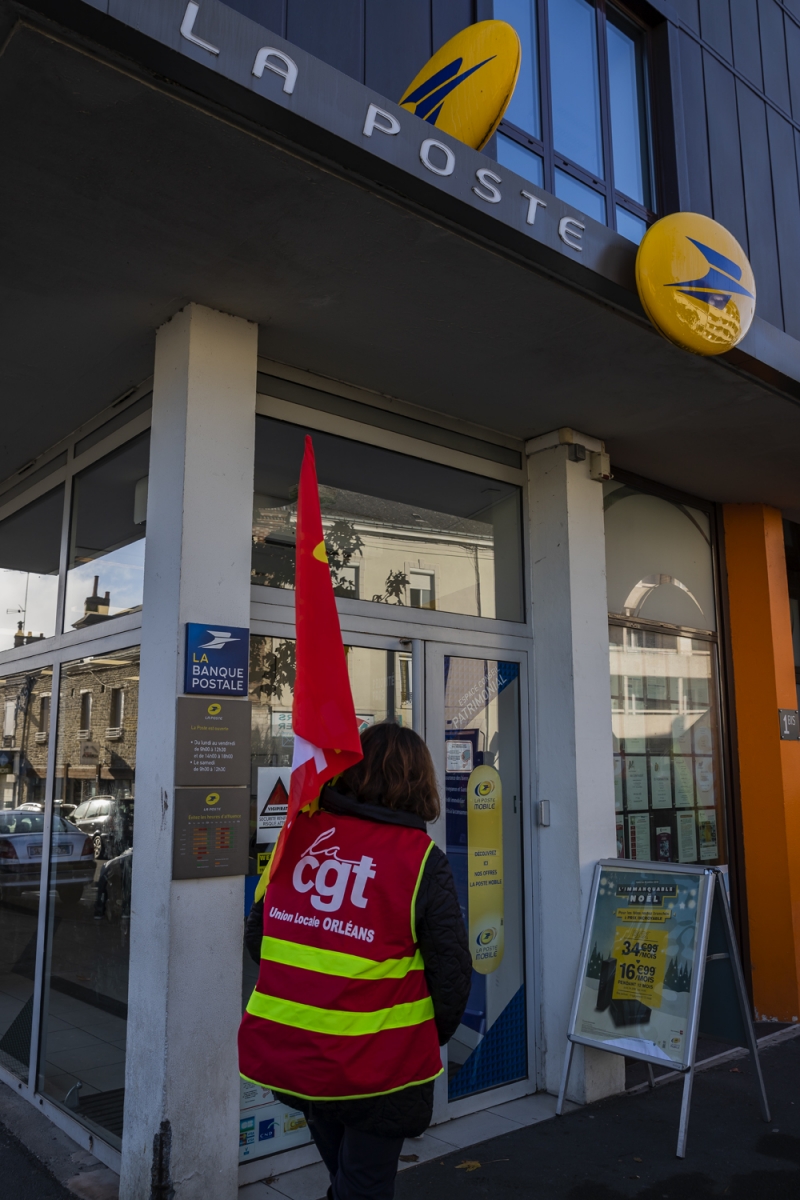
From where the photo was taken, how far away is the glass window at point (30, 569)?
5176mm

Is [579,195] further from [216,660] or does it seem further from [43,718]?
[43,718]

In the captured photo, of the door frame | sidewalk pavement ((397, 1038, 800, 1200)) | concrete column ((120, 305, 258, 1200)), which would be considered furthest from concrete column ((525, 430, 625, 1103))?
concrete column ((120, 305, 258, 1200))

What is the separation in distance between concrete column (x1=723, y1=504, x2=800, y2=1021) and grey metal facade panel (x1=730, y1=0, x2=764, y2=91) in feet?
9.17

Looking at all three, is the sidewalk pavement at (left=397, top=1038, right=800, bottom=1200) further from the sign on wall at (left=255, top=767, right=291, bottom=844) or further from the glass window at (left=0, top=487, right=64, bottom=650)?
the glass window at (left=0, top=487, right=64, bottom=650)

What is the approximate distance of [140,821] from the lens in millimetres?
3711

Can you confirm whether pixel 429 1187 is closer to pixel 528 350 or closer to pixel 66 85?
pixel 528 350

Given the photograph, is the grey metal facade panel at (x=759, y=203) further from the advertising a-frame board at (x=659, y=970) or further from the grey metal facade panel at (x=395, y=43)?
the advertising a-frame board at (x=659, y=970)

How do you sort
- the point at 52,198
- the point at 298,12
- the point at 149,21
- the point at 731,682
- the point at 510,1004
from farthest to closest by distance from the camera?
1. the point at 731,682
2. the point at 510,1004
3. the point at 298,12
4. the point at 52,198
5. the point at 149,21

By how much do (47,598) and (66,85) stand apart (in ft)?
10.0

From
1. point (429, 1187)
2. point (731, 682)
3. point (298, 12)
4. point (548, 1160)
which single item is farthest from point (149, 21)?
point (731, 682)

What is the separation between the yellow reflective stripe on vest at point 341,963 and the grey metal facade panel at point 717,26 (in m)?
5.61

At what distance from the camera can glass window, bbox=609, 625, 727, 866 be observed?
19.3 feet

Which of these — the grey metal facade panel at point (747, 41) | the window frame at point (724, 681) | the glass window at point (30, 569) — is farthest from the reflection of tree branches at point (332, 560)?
the grey metal facade panel at point (747, 41)

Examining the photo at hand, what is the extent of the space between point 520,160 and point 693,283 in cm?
118
